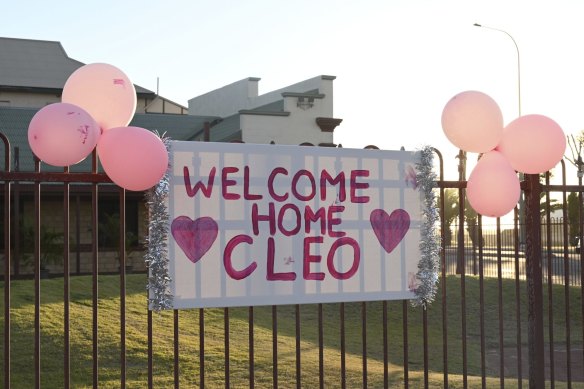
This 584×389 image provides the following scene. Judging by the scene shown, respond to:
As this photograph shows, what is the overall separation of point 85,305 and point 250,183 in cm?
689

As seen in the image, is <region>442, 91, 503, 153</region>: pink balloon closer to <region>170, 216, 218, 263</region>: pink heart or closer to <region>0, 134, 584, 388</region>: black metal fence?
<region>0, 134, 584, 388</region>: black metal fence

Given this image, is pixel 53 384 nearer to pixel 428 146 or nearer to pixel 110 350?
pixel 110 350

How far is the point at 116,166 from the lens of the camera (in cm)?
483

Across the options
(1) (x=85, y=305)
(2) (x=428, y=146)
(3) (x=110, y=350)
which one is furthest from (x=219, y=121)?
(2) (x=428, y=146)

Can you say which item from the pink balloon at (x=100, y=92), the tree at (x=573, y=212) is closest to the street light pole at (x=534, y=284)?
the pink balloon at (x=100, y=92)

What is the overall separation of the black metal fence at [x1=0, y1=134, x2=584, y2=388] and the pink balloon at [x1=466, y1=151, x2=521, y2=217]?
198 millimetres

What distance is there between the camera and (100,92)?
4.98 m

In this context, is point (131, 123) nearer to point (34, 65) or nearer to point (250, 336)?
point (34, 65)

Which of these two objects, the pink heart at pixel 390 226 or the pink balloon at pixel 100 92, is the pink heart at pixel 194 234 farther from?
the pink heart at pixel 390 226

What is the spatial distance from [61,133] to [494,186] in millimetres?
3139

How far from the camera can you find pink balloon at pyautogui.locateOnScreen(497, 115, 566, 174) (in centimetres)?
590

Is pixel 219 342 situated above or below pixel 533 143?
below

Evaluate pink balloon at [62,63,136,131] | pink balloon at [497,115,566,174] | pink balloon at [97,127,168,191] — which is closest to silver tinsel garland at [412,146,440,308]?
pink balloon at [497,115,566,174]

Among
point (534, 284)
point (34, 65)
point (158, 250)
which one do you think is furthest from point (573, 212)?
point (158, 250)
